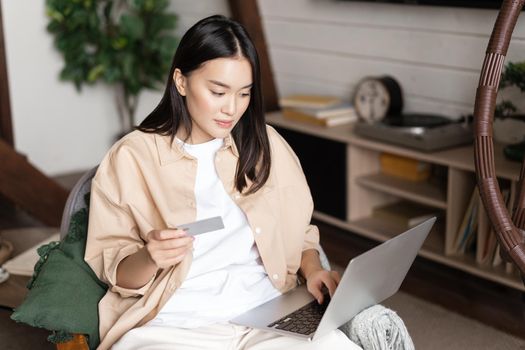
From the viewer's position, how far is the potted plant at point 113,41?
14.1 feet

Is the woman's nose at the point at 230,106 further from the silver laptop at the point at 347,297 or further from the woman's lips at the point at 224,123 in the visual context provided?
the silver laptop at the point at 347,297

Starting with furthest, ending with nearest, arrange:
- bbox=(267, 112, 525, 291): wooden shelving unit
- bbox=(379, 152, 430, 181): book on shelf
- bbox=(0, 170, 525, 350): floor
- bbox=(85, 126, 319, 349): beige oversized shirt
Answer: bbox=(379, 152, 430, 181): book on shelf < bbox=(267, 112, 525, 291): wooden shelving unit < bbox=(0, 170, 525, 350): floor < bbox=(85, 126, 319, 349): beige oversized shirt

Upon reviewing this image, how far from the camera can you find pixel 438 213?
331 cm

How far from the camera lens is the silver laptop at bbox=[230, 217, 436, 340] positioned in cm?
149

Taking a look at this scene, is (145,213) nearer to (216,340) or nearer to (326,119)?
(216,340)

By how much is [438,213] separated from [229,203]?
174 centimetres

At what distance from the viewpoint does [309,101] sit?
3570 millimetres

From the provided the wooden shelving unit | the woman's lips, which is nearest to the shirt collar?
the woman's lips

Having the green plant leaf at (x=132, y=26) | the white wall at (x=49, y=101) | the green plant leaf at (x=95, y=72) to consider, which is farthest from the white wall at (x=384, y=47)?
the green plant leaf at (x=95, y=72)

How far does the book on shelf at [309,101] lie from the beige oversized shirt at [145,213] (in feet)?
5.75

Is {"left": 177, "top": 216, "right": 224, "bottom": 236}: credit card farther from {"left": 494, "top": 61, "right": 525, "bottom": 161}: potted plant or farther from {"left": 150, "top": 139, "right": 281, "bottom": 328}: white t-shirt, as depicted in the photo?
{"left": 494, "top": 61, "right": 525, "bottom": 161}: potted plant

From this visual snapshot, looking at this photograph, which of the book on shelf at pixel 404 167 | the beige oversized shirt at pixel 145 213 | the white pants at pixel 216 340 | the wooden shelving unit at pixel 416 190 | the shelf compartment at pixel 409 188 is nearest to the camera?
the white pants at pixel 216 340

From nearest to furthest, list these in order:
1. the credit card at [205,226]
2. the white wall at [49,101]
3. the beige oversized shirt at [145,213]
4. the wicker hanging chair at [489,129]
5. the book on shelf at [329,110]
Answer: the credit card at [205,226]
the beige oversized shirt at [145,213]
the wicker hanging chair at [489,129]
the book on shelf at [329,110]
the white wall at [49,101]

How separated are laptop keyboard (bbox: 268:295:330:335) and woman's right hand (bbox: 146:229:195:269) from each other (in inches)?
10.7
